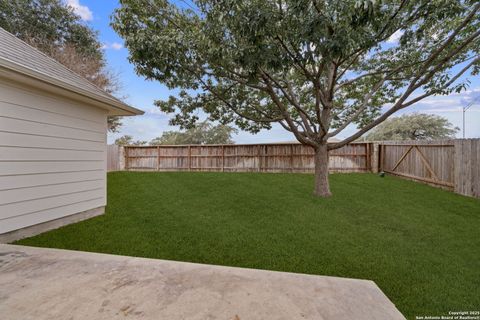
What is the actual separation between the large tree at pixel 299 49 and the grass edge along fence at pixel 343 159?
7.21 ft

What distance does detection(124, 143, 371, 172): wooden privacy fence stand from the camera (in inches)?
437

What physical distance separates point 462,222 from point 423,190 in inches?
115

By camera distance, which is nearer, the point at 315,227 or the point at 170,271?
the point at 170,271

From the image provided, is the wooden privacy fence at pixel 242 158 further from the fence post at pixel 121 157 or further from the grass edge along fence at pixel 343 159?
the fence post at pixel 121 157

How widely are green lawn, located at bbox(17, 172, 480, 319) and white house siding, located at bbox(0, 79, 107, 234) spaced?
40cm

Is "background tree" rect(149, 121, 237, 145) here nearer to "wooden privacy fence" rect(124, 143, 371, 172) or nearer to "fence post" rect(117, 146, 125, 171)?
"fence post" rect(117, 146, 125, 171)

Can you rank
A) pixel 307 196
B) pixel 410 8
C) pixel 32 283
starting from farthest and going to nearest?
pixel 307 196 → pixel 410 8 → pixel 32 283

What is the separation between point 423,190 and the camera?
6715 mm

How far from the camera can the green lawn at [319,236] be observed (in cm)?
240

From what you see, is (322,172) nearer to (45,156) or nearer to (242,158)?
(45,156)

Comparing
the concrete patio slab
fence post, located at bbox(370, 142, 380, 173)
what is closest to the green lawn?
the concrete patio slab

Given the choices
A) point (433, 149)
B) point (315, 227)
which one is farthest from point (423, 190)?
point (315, 227)

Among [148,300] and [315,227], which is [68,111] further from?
[315,227]

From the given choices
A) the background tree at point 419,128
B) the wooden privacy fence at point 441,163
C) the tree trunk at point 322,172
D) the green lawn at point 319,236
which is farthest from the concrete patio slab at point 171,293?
the background tree at point 419,128
